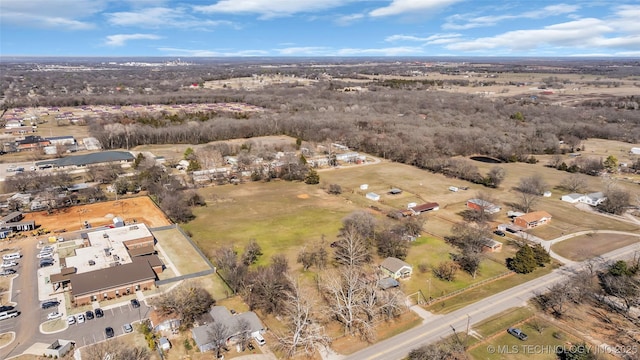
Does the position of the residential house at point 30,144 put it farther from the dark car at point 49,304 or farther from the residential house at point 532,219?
the residential house at point 532,219

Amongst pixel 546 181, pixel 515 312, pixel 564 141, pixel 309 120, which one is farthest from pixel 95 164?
pixel 564 141

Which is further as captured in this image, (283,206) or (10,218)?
(283,206)

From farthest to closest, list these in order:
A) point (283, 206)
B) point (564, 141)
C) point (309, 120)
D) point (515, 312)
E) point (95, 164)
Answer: point (309, 120), point (564, 141), point (95, 164), point (283, 206), point (515, 312)

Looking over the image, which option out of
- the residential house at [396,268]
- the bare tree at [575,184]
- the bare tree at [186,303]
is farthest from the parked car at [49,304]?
the bare tree at [575,184]

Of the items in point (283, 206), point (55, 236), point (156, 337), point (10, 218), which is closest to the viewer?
point (156, 337)

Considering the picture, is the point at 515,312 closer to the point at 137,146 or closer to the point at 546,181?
the point at 546,181

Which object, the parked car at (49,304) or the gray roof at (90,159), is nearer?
the parked car at (49,304)
